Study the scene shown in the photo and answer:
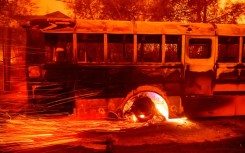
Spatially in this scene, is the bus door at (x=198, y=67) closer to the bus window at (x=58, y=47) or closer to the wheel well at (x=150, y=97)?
the wheel well at (x=150, y=97)

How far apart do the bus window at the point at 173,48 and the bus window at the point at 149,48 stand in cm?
23

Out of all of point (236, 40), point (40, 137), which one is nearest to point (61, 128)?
point (40, 137)

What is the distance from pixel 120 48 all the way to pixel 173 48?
1.58 meters

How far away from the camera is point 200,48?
8758 millimetres

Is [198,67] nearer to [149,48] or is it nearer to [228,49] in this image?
[228,49]

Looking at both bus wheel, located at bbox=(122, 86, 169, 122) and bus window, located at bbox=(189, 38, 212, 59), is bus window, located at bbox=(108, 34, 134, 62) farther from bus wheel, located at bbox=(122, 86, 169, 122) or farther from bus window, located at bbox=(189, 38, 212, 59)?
bus window, located at bbox=(189, 38, 212, 59)

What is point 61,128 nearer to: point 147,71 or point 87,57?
point 87,57

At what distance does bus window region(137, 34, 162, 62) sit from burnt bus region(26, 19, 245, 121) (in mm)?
29

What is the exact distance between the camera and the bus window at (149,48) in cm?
835

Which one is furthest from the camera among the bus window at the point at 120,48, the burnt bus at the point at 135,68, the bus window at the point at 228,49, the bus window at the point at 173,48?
the bus window at the point at 228,49

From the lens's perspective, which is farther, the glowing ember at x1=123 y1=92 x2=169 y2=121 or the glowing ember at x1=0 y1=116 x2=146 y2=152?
the glowing ember at x1=123 y1=92 x2=169 y2=121

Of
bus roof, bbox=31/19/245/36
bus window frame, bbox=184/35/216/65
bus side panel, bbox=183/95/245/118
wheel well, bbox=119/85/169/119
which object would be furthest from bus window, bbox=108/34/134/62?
bus side panel, bbox=183/95/245/118

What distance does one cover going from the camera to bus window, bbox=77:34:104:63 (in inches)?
316

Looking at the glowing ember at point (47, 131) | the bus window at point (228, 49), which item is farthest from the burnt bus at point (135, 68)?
the glowing ember at point (47, 131)
